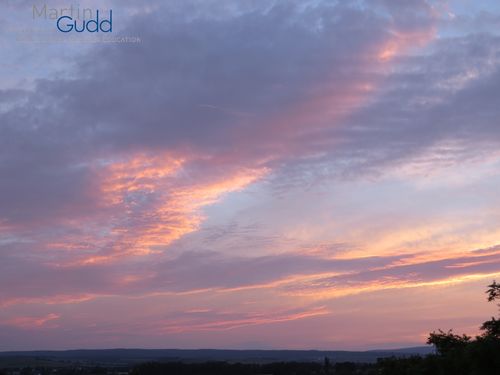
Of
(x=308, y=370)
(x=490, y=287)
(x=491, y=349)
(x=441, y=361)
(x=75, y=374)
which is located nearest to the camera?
(x=491, y=349)

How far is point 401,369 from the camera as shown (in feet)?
133

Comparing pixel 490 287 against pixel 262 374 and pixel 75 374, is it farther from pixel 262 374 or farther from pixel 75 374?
pixel 75 374

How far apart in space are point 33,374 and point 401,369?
420ft

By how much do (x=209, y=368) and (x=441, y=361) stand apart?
106437 millimetres

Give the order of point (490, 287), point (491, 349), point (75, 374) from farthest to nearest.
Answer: point (75, 374), point (490, 287), point (491, 349)

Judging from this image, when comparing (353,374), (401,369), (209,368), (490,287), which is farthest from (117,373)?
(490,287)

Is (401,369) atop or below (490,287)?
A: below

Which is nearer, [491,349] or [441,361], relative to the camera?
[491,349]

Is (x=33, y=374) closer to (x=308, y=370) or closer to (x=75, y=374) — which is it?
(x=75, y=374)

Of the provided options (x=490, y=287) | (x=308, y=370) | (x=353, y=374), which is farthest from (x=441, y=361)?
(x=308, y=370)

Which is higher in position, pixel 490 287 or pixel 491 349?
pixel 490 287

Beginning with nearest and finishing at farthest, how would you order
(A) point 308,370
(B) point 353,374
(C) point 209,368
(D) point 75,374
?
(B) point 353,374
(A) point 308,370
(C) point 209,368
(D) point 75,374

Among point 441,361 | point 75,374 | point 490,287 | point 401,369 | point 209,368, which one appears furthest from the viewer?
point 75,374

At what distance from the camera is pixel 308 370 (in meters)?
128
